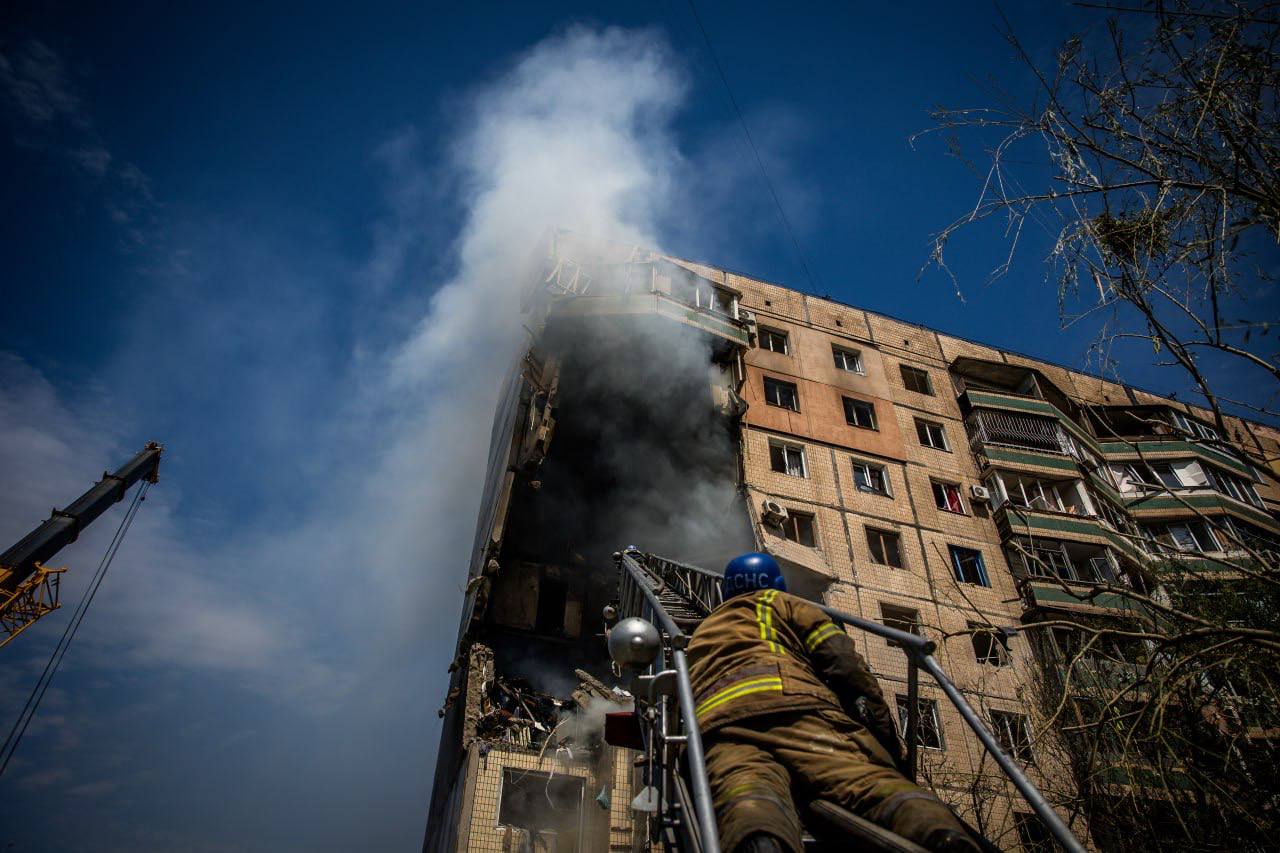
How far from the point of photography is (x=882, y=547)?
19.2 metres

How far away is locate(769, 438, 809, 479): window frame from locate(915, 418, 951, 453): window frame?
526 cm

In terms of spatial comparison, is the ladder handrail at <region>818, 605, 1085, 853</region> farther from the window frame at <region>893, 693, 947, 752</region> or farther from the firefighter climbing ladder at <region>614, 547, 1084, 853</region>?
the window frame at <region>893, 693, 947, 752</region>

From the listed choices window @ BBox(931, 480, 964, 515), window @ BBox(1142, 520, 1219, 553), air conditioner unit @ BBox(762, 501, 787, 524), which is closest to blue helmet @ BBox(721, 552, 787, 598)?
air conditioner unit @ BBox(762, 501, 787, 524)

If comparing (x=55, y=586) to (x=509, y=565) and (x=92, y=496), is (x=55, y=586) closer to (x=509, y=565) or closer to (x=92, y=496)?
(x=92, y=496)

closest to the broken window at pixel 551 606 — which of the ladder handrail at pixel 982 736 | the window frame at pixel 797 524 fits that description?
the window frame at pixel 797 524

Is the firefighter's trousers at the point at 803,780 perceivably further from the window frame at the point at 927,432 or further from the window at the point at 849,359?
the window at the point at 849,359

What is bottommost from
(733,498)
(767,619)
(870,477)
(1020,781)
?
(1020,781)

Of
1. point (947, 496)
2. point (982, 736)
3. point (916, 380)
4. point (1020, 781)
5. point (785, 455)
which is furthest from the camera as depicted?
point (916, 380)

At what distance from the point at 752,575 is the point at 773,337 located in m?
20.2

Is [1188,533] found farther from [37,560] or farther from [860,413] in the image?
[37,560]

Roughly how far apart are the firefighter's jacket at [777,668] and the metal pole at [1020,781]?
1.12 feet

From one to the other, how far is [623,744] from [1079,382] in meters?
31.0

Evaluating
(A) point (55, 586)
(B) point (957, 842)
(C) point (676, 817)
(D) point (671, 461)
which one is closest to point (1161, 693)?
(B) point (957, 842)

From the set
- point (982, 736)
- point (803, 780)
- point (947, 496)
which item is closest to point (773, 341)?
point (947, 496)
